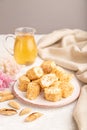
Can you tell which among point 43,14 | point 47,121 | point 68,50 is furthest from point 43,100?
point 43,14

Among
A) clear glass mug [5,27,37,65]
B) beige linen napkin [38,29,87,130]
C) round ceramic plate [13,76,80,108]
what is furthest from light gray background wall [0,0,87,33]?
round ceramic plate [13,76,80,108]

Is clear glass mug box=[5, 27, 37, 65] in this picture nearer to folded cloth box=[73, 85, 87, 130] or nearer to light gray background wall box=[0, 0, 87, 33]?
folded cloth box=[73, 85, 87, 130]

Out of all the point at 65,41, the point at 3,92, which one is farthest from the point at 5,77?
the point at 65,41

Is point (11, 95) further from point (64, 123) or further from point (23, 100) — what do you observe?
point (64, 123)

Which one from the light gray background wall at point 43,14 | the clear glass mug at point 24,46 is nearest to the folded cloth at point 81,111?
the clear glass mug at point 24,46

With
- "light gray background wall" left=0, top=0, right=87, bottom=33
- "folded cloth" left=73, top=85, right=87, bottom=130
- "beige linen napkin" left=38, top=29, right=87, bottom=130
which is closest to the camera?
"folded cloth" left=73, top=85, right=87, bottom=130

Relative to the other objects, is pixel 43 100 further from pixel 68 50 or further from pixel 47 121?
pixel 68 50
